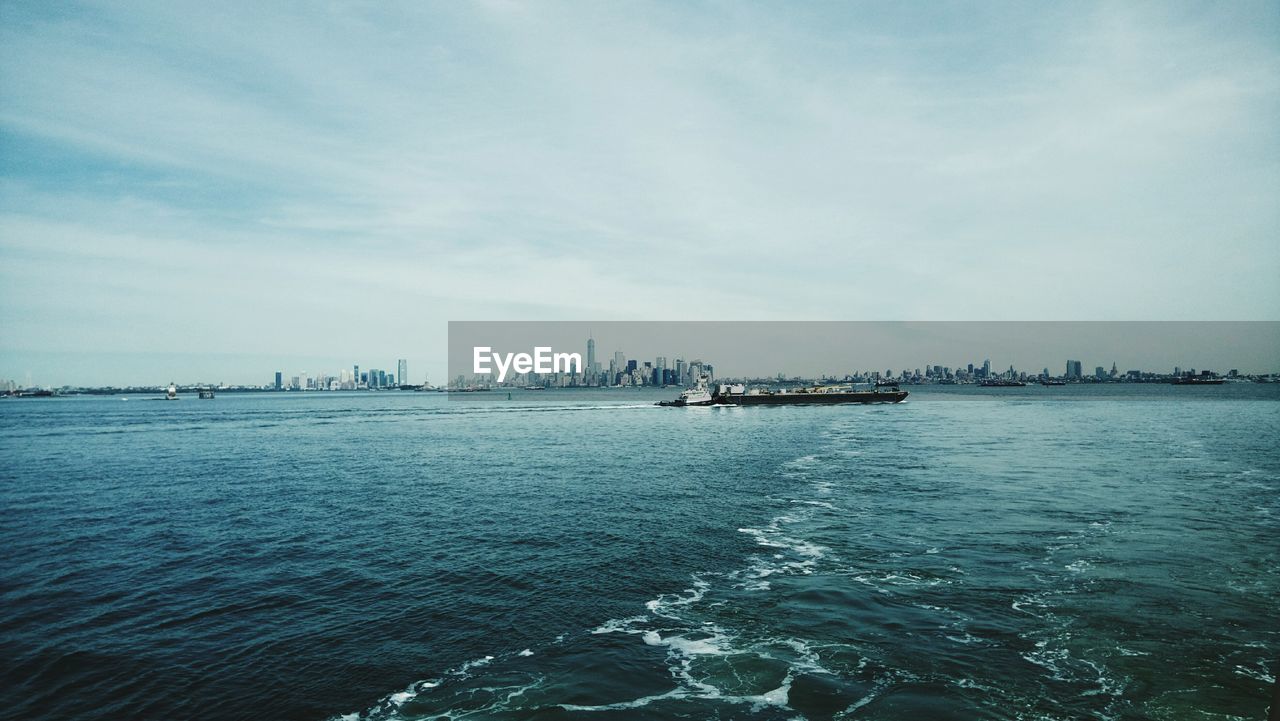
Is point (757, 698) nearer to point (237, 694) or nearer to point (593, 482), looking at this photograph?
point (237, 694)

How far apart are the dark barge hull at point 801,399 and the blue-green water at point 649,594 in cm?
12265

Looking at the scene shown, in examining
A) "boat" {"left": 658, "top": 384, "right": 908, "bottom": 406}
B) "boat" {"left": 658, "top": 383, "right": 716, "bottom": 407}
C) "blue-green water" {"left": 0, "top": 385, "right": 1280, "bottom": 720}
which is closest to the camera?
"blue-green water" {"left": 0, "top": 385, "right": 1280, "bottom": 720}

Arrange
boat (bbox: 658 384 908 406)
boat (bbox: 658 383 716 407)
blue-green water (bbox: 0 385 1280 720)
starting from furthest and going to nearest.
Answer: boat (bbox: 658 384 908 406), boat (bbox: 658 383 716 407), blue-green water (bbox: 0 385 1280 720)

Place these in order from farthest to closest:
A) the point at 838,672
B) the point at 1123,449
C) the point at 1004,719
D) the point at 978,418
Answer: the point at 978,418 < the point at 1123,449 < the point at 838,672 < the point at 1004,719

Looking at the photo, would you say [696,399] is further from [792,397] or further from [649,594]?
[649,594]

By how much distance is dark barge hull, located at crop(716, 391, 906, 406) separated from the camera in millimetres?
175250

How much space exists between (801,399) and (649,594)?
161516 mm

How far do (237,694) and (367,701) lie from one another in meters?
3.76

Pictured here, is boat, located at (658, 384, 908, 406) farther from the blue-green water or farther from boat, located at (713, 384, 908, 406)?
the blue-green water

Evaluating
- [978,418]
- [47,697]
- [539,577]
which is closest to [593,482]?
[539,577]

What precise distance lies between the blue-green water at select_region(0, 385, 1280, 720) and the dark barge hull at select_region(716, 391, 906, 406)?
12265 cm

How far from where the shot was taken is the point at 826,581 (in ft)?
80.5

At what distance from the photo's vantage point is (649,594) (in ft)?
76.9

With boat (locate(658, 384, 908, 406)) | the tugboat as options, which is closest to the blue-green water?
the tugboat
